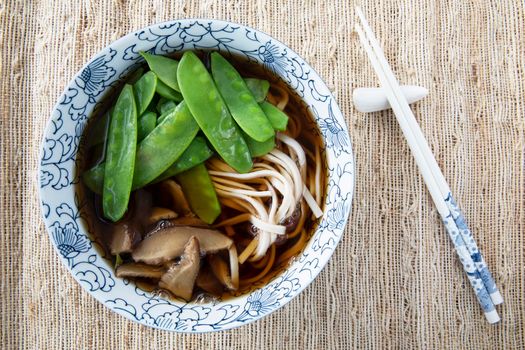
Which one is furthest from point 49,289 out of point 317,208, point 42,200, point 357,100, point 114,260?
point 357,100

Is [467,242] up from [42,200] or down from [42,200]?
down

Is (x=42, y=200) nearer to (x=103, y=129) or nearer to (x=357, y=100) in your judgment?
(x=103, y=129)

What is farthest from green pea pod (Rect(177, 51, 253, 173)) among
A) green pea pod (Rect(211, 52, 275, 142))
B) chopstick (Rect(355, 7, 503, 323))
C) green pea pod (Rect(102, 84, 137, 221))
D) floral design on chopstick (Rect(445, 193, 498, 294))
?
floral design on chopstick (Rect(445, 193, 498, 294))

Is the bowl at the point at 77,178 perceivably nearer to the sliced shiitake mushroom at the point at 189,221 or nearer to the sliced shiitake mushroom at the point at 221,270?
the sliced shiitake mushroom at the point at 221,270

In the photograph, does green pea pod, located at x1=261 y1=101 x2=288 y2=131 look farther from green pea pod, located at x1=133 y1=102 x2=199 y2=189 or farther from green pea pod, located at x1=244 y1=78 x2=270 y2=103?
green pea pod, located at x1=133 y1=102 x2=199 y2=189

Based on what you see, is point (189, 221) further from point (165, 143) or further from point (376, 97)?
point (376, 97)
